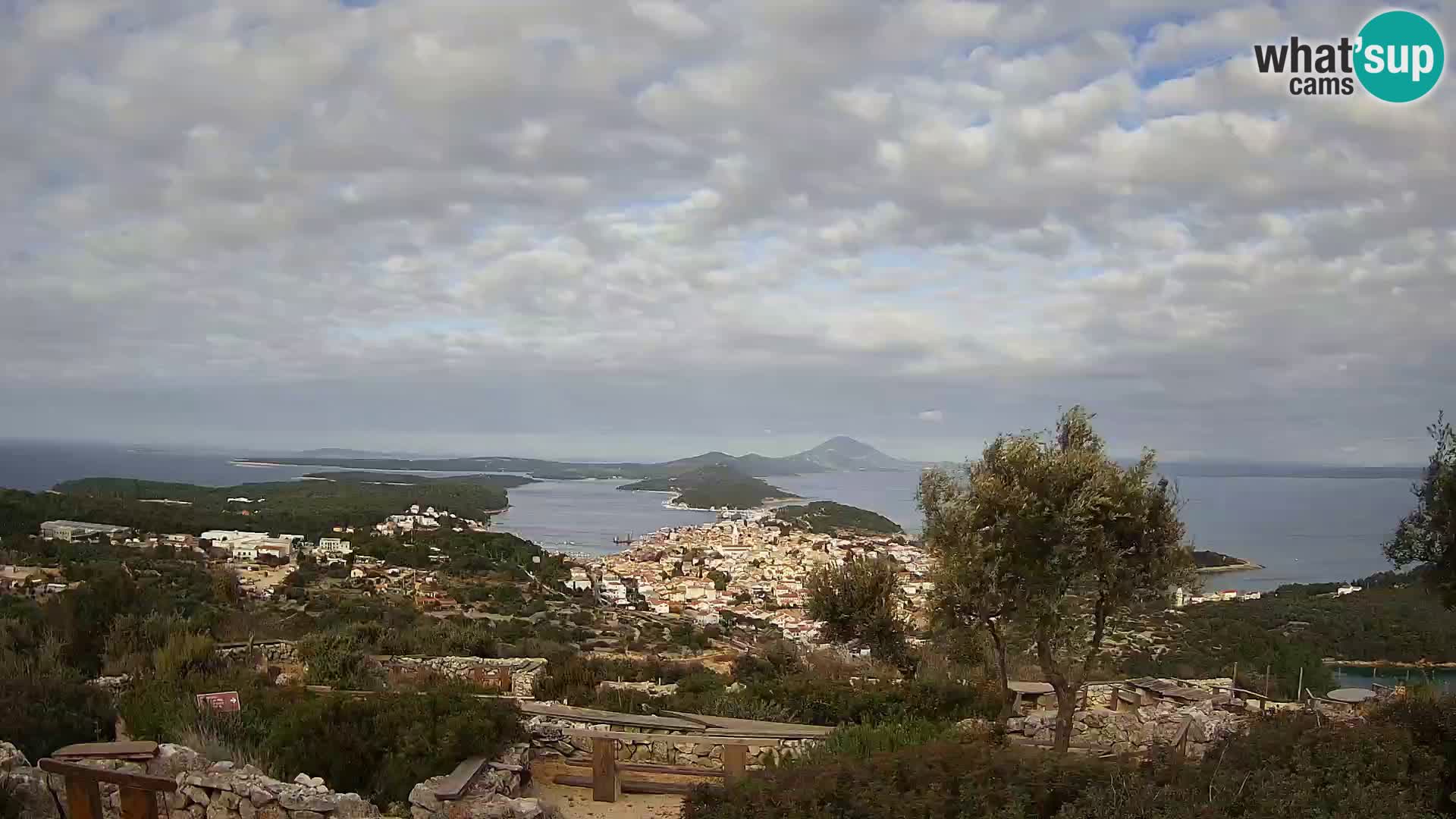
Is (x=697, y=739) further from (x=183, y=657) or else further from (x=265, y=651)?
(x=265, y=651)

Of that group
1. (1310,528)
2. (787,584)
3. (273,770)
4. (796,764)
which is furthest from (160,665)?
(1310,528)

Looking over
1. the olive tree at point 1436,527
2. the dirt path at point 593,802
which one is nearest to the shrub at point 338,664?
the dirt path at point 593,802

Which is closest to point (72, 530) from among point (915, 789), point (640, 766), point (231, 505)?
point (231, 505)

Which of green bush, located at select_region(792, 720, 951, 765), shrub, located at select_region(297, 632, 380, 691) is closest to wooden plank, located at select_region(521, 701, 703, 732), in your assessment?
green bush, located at select_region(792, 720, 951, 765)

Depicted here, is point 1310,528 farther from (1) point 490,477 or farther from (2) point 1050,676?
(1) point 490,477

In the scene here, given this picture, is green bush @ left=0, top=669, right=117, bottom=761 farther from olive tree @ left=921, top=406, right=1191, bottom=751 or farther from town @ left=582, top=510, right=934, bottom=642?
town @ left=582, top=510, right=934, bottom=642
